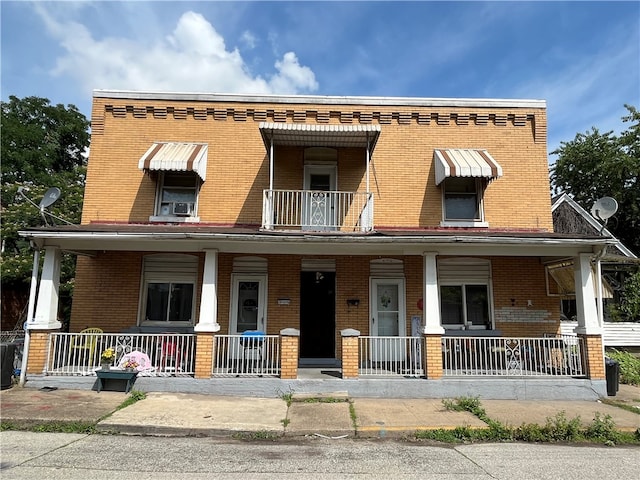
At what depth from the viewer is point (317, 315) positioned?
35.2 ft

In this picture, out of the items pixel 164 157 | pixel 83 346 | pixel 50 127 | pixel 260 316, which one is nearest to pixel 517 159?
pixel 260 316

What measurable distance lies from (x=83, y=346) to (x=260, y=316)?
3.99 m

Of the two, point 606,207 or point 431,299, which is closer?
point 431,299

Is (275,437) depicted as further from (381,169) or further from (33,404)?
(381,169)

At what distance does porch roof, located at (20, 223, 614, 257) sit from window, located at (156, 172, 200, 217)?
6.27ft

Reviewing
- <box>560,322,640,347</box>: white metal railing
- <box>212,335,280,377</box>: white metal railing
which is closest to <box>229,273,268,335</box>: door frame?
<box>212,335,280,377</box>: white metal railing

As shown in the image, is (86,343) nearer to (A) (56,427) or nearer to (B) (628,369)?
(A) (56,427)

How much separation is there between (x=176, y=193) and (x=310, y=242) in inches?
190

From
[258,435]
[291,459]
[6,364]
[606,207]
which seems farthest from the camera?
[606,207]

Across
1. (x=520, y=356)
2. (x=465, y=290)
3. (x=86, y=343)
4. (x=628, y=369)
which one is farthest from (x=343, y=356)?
(x=628, y=369)

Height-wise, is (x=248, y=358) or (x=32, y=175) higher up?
(x=32, y=175)

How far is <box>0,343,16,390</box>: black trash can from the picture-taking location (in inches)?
324

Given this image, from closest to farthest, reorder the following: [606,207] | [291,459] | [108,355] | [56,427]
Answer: [291,459] → [56,427] → [108,355] → [606,207]

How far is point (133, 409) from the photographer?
7.09 metres
